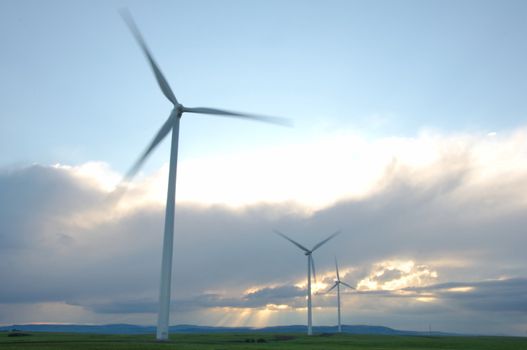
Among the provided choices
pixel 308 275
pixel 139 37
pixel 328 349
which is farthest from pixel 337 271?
pixel 139 37

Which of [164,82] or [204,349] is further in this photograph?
[164,82]

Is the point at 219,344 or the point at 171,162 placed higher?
the point at 171,162

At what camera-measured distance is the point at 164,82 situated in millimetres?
72812

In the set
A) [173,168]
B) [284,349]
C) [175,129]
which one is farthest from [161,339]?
[175,129]

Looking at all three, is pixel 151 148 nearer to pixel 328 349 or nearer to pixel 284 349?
pixel 284 349

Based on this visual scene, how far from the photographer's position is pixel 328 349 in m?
72.9

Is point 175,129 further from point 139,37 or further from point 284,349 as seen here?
point 284,349

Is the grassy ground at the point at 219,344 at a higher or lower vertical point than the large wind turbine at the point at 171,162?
lower

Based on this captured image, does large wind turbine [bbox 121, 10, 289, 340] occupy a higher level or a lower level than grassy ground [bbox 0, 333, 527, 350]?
higher

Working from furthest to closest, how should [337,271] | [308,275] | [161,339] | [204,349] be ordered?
1. [337,271]
2. [308,275]
3. [161,339]
4. [204,349]

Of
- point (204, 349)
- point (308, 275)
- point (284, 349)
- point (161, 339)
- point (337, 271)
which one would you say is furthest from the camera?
point (337, 271)

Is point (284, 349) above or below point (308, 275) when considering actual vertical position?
below

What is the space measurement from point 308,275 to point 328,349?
69.3 meters

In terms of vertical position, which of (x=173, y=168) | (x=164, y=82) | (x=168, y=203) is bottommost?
(x=168, y=203)
